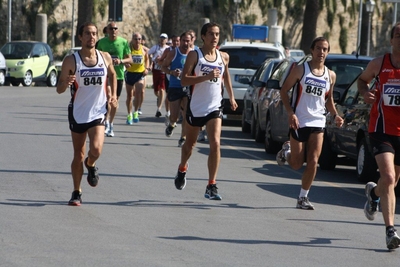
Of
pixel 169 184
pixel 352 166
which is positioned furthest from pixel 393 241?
pixel 352 166

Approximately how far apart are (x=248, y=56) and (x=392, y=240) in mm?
14512

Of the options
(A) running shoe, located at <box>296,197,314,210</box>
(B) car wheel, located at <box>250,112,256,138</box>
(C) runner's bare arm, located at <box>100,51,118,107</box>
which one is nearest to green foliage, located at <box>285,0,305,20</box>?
(B) car wheel, located at <box>250,112,256,138</box>

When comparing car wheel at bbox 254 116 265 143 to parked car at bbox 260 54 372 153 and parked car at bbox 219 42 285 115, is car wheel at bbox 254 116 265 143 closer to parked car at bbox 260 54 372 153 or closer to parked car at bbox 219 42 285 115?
parked car at bbox 260 54 372 153

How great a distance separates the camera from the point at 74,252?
7.71m

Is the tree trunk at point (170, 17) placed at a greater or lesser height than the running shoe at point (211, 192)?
greater

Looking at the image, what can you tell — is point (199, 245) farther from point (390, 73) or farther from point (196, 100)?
point (196, 100)

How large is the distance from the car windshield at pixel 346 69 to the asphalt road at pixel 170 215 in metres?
1.42

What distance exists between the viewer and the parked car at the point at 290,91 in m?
16.0

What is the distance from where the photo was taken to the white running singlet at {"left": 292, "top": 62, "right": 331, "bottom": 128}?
10.7m

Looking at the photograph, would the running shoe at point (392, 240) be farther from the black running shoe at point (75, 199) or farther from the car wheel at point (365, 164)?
the car wheel at point (365, 164)

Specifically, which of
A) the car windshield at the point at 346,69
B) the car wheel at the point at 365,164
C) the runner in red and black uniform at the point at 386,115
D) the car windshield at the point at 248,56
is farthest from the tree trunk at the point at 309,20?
the runner in red and black uniform at the point at 386,115

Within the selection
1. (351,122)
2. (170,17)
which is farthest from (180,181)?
(170,17)

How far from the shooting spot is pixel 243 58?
74.0 feet

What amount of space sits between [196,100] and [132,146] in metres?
5.98
